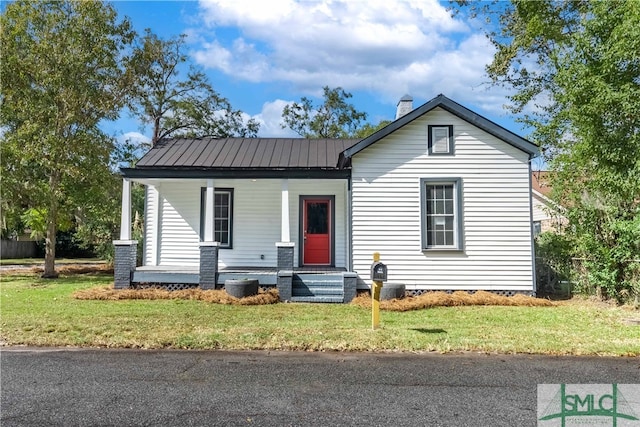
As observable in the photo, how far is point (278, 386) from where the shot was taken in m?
4.31

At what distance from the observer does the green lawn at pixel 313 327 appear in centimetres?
583

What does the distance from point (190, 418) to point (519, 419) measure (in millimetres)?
2763

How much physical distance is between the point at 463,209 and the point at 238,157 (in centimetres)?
631

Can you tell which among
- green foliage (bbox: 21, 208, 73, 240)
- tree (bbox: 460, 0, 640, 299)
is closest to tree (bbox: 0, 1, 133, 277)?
green foliage (bbox: 21, 208, 73, 240)

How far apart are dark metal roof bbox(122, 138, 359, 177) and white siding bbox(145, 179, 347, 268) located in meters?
0.67

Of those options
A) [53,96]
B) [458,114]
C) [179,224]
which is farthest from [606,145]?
[53,96]

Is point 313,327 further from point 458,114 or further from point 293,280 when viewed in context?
point 458,114

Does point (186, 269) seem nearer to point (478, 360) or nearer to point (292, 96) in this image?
point (478, 360)

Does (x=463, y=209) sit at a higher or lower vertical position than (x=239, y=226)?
higher

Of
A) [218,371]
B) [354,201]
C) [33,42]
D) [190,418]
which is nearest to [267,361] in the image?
[218,371]

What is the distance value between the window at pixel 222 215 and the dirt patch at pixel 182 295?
2320 millimetres

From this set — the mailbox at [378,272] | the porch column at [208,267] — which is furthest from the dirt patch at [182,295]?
the mailbox at [378,272]

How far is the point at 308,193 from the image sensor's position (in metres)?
12.2

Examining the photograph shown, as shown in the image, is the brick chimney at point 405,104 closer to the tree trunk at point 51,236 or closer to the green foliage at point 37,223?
the tree trunk at point 51,236
